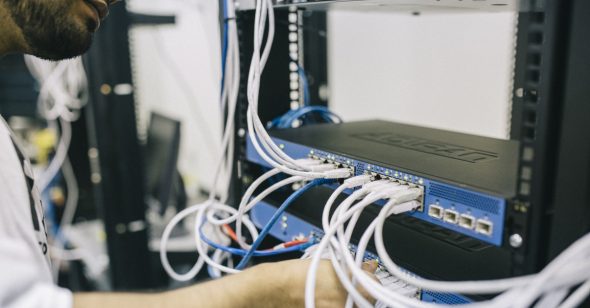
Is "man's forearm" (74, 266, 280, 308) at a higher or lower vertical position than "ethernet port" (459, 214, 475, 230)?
lower

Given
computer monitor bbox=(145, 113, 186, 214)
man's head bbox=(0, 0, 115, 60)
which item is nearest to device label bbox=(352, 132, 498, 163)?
man's head bbox=(0, 0, 115, 60)

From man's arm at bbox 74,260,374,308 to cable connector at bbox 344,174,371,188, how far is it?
100 millimetres

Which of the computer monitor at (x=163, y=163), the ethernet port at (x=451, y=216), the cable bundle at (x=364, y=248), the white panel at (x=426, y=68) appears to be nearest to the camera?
the cable bundle at (x=364, y=248)

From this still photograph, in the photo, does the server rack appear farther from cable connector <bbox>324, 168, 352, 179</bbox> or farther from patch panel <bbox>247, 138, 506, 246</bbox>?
cable connector <bbox>324, 168, 352, 179</bbox>

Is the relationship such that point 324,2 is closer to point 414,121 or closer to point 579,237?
point 579,237

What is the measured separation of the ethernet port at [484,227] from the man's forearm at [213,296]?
0.21m

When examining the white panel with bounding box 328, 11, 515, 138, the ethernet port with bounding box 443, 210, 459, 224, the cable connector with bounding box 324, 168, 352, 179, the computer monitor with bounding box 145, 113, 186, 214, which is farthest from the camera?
the computer monitor with bounding box 145, 113, 186, 214

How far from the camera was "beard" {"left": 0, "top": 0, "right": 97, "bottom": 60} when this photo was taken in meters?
0.65

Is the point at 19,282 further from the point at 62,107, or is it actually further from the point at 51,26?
the point at 62,107

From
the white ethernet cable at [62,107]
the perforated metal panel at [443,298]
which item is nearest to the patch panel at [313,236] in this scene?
the perforated metal panel at [443,298]

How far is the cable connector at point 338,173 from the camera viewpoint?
560 millimetres

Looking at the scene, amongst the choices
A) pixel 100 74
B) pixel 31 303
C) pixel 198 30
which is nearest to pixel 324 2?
pixel 31 303

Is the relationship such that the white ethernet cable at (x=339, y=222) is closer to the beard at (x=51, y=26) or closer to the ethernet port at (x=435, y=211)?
the ethernet port at (x=435, y=211)

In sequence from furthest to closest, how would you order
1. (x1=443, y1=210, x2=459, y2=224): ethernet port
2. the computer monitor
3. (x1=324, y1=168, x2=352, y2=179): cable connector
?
the computer monitor → (x1=324, y1=168, x2=352, y2=179): cable connector → (x1=443, y1=210, x2=459, y2=224): ethernet port
